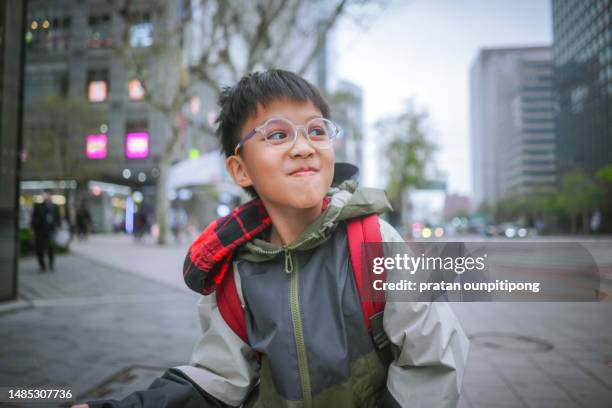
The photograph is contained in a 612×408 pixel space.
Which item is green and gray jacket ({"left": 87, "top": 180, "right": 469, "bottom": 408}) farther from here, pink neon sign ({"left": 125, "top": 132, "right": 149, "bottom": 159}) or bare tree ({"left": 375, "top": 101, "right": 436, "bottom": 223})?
bare tree ({"left": 375, "top": 101, "right": 436, "bottom": 223})

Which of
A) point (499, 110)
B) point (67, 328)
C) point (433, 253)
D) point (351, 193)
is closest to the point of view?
point (433, 253)

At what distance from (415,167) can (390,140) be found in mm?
3195

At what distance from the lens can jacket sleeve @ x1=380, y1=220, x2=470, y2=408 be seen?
115 cm

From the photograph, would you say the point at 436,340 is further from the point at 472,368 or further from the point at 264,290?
the point at 472,368

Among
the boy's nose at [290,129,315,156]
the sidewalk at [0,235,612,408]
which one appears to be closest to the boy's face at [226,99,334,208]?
the boy's nose at [290,129,315,156]

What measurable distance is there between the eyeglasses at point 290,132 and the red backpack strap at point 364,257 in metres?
0.28

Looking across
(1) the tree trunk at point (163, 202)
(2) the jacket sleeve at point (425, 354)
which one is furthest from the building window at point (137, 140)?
(2) the jacket sleeve at point (425, 354)

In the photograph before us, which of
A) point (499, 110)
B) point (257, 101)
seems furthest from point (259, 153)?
point (499, 110)

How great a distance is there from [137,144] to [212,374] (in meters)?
20.4

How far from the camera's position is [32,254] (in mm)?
9547

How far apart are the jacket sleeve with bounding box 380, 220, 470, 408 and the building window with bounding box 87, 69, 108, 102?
60.5ft

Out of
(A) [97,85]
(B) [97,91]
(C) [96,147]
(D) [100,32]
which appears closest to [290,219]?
(D) [100,32]

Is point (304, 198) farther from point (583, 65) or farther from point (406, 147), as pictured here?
point (406, 147)

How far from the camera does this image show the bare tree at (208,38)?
10695 millimetres
